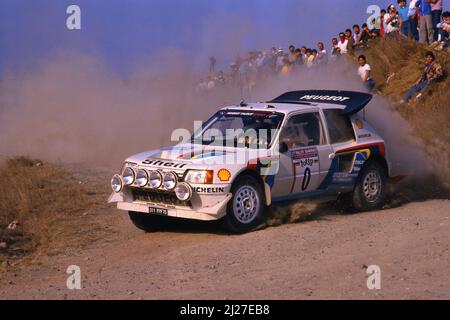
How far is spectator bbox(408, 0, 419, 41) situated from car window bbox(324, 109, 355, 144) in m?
8.20

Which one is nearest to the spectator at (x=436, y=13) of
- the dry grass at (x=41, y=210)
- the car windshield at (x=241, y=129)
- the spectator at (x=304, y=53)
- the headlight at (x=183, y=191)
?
the spectator at (x=304, y=53)

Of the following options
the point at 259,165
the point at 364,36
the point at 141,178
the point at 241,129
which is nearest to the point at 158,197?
the point at 141,178

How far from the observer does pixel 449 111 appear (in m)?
16.1

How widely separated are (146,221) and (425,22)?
10.7 m

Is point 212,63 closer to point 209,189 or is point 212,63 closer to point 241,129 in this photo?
point 241,129

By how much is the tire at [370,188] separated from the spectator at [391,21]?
28.7 ft

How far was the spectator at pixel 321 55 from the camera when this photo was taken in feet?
66.9

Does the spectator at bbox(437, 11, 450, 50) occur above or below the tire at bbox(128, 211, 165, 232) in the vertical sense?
above

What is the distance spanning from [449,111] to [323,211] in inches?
214

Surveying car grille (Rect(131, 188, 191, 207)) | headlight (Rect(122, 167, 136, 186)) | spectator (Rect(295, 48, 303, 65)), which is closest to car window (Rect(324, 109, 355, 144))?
car grille (Rect(131, 188, 191, 207))

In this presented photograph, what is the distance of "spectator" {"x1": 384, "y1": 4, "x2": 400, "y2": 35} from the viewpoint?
20.1m

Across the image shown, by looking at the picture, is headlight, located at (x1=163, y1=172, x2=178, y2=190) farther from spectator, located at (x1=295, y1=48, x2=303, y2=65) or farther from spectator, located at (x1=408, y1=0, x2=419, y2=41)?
spectator, located at (x1=295, y1=48, x2=303, y2=65)
